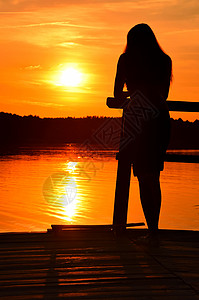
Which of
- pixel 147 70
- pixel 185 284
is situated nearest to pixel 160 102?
pixel 147 70

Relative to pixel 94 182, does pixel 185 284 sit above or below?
above

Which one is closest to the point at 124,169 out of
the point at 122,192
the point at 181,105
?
the point at 122,192

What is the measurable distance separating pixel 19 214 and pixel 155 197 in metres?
9.16

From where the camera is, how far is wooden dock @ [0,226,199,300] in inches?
106

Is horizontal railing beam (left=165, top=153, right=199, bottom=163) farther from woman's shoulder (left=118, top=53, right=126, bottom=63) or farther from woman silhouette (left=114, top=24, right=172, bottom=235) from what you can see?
woman's shoulder (left=118, top=53, right=126, bottom=63)

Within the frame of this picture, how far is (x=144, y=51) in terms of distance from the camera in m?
3.84

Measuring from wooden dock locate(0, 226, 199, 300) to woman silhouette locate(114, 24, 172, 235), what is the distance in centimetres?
42

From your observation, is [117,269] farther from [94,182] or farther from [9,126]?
[9,126]

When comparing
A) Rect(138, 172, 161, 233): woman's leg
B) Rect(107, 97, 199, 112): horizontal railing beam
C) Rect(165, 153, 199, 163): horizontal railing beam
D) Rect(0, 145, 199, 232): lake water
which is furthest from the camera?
Rect(0, 145, 199, 232): lake water

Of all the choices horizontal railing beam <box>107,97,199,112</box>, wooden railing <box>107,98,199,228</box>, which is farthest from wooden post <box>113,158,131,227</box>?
horizontal railing beam <box>107,97,199,112</box>

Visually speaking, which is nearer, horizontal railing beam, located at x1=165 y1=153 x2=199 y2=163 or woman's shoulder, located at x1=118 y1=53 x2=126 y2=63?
woman's shoulder, located at x1=118 y1=53 x2=126 y2=63

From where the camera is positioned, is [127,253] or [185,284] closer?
[185,284]

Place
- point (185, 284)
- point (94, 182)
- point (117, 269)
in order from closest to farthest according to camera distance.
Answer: point (185, 284) < point (117, 269) < point (94, 182)

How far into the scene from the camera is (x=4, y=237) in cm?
413
